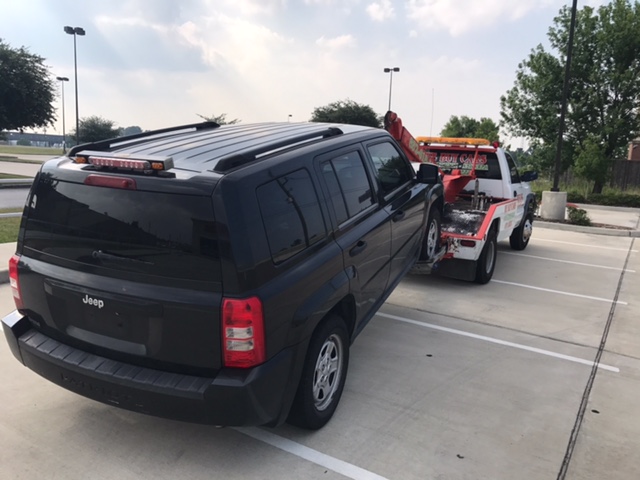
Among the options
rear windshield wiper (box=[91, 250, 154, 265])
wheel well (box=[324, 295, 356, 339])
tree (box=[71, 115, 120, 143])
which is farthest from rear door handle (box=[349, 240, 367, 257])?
tree (box=[71, 115, 120, 143])

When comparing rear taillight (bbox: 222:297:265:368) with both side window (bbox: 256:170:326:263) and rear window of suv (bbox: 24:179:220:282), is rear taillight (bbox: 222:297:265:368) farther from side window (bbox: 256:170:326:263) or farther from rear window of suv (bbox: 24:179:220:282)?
side window (bbox: 256:170:326:263)

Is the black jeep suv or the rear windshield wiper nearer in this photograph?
the black jeep suv

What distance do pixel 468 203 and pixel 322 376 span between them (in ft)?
18.4

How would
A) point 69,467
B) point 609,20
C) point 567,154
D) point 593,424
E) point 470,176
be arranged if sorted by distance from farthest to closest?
point 567,154, point 609,20, point 470,176, point 593,424, point 69,467

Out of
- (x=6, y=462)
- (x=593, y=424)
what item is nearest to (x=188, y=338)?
(x=6, y=462)

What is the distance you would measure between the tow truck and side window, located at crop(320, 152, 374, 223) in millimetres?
1946

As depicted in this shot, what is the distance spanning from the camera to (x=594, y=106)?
69.7ft

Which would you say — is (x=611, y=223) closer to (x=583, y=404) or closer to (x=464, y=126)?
(x=583, y=404)

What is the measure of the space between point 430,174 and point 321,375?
2774mm

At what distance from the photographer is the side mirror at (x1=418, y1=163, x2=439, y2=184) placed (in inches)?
210

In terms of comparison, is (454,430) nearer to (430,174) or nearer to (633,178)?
(430,174)

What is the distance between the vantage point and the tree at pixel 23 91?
27562 millimetres

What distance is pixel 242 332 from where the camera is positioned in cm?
264

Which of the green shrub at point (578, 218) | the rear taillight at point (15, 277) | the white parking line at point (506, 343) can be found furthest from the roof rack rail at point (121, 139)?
the green shrub at point (578, 218)
